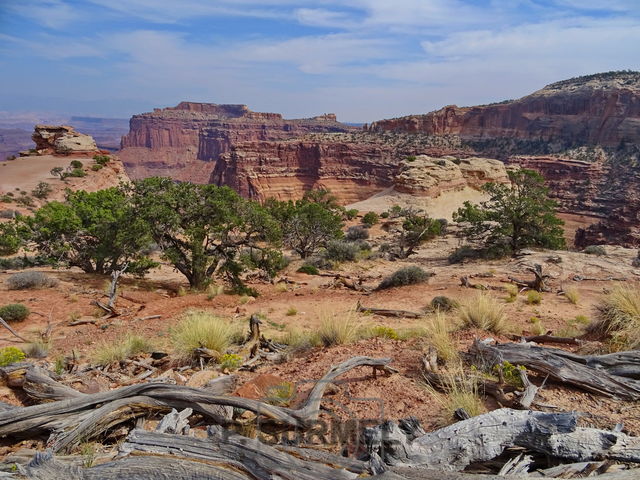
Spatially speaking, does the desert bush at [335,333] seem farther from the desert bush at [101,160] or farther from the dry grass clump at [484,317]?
the desert bush at [101,160]

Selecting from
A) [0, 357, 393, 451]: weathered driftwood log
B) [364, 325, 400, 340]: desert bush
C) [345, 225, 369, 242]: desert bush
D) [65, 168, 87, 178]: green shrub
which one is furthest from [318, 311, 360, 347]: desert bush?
[65, 168, 87, 178]: green shrub

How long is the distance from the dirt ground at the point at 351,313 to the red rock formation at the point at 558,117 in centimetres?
6715

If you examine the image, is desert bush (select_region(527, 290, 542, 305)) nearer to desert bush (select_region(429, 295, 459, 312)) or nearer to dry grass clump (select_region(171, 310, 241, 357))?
desert bush (select_region(429, 295, 459, 312))

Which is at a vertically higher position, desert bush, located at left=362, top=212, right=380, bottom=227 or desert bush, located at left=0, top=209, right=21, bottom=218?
desert bush, located at left=0, top=209, right=21, bottom=218

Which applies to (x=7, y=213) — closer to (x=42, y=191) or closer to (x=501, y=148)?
(x=42, y=191)

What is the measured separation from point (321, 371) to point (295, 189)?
254ft

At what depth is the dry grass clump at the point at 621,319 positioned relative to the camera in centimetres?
479

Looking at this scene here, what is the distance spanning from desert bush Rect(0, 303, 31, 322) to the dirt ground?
322 mm

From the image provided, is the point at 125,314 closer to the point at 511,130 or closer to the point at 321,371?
the point at 321,371

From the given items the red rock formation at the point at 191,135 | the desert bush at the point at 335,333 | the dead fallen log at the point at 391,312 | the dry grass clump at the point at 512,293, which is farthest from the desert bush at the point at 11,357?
the red rock formation at the point at 191,135

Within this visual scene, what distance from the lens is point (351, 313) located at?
7133 millimetres

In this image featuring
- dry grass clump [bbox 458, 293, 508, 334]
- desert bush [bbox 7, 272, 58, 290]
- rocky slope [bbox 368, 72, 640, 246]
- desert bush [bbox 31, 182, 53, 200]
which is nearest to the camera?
dry grass clump [bbox 458, 293, 508, 334]

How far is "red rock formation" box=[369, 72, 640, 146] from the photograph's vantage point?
71.2 meters

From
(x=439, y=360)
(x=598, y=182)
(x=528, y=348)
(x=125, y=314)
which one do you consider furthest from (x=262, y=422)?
(x=598, y=182)
